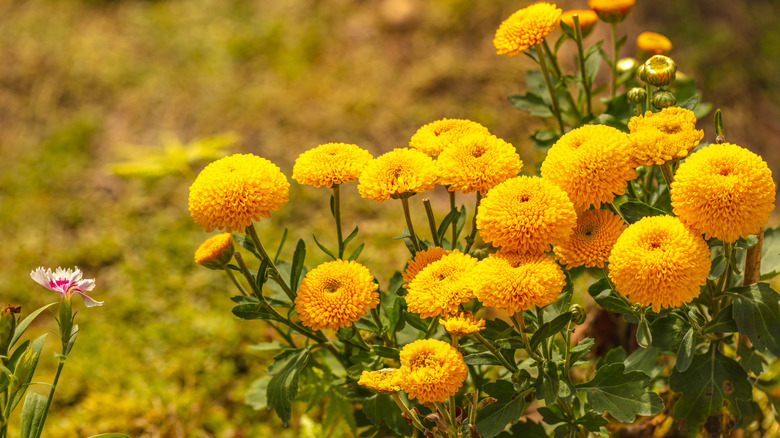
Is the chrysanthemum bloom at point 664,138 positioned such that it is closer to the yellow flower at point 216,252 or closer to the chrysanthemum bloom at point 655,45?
the chrysanthemum bloom at point 655,45

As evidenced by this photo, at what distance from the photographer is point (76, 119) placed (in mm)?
3730

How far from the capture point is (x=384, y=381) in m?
1.27

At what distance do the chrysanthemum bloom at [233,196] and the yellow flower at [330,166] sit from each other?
78mm

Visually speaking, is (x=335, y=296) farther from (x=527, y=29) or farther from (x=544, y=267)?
(x=527, y=29)

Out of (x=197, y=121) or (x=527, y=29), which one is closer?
(x=527, y=29)

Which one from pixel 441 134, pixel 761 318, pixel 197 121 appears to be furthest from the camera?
pixel 197 121

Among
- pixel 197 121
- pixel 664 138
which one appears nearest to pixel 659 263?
pixel 664 138

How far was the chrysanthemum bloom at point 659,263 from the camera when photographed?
117 centimetres

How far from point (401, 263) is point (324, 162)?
1493 millimetres

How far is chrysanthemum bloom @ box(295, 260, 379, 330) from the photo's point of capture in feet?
4.37

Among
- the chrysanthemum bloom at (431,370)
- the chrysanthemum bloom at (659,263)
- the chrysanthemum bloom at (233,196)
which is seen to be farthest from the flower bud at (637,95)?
the chrysanthemum bloom at (233,196)

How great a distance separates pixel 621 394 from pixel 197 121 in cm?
292

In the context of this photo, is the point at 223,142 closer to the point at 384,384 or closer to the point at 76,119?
the point at 76,119

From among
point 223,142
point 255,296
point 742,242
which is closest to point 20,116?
point 223,142
